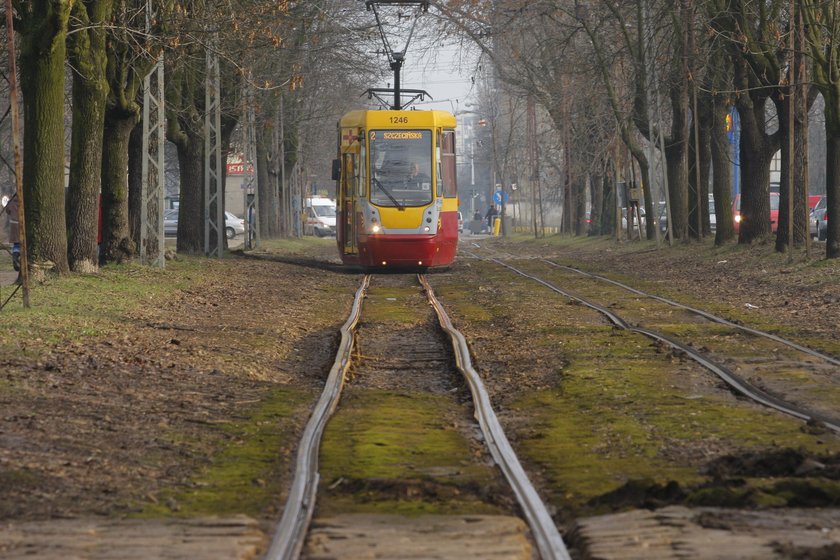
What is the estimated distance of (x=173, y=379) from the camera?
464 inches

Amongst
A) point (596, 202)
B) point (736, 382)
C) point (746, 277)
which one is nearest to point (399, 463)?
point (736, 382)

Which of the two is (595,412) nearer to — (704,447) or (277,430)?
(704,447)

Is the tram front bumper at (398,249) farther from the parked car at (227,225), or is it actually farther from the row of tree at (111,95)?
the parked car at (227,225)

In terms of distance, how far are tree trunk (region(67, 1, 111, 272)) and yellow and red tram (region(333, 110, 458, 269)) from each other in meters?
6.19

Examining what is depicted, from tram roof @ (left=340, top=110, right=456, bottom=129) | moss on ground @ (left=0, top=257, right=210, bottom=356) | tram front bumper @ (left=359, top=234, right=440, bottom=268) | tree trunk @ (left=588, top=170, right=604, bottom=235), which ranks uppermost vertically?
tram roof @ (left=340, top=110, right=456, bottom=129)

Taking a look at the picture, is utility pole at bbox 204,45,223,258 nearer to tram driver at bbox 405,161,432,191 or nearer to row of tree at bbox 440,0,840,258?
tram driver at bbox 405,161,432,191

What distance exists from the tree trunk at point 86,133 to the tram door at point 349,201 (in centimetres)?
635

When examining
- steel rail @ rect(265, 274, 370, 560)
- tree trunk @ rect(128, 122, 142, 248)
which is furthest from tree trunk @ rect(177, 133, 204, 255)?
steel rail @ rect(265, 274, 370, 560)

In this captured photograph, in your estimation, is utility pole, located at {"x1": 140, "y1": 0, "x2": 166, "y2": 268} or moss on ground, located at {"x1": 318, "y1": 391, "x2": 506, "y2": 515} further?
utility pole, located at {"x1": 140, "y1": 0, "x2": 166, "y2": 268}

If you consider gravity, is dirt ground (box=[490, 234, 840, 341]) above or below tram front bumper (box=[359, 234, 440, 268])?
below

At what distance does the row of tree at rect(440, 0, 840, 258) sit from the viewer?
25.5 m

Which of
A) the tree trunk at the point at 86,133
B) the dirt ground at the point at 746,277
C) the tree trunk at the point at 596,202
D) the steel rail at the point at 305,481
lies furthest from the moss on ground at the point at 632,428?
the tree trunk at the point at 596,202

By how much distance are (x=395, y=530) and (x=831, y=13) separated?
70.1ft

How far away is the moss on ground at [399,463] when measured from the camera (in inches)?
272
